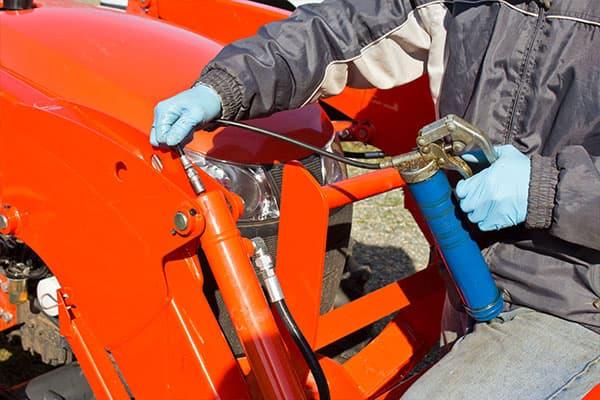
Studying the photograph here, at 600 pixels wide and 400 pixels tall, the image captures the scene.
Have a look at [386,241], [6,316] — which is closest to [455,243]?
[6,316]

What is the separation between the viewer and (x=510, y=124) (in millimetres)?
1724

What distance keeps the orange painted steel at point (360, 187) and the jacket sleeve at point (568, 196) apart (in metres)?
0.33

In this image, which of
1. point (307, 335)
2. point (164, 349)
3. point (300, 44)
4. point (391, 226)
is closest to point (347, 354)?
point (307, 335)

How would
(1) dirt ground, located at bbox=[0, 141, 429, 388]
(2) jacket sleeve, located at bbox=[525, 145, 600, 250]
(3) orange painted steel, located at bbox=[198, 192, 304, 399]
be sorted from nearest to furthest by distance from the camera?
(2) jacket sleeve, located at bbox=[525, 145, 600, 250] < (3) orange painted steel, located at bbox=[198, 192, 304, 399] < (1) dirt ground, located at bbox=[0, 141, 429, 388]

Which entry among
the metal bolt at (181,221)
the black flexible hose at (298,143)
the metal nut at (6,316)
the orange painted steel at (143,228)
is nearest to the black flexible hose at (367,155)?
the orange painted steel at (143,228)

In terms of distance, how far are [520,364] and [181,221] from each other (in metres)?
0.76

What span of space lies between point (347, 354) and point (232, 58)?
1.24 meters

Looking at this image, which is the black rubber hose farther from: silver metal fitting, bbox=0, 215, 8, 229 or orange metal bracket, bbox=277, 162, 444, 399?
silver metal fitting, bbox=0, 215, 8, 229

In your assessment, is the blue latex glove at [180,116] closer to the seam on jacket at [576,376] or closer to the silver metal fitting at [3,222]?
the silver metal fitting at [3,222]

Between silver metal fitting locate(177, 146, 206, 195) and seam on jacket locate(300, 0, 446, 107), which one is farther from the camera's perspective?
seam on jacket locate(300, 0, 446, 107)

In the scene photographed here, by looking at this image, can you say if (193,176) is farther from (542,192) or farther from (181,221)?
(542,192)

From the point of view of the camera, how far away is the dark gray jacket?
155 centimetres

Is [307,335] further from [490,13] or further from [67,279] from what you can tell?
[490,13]

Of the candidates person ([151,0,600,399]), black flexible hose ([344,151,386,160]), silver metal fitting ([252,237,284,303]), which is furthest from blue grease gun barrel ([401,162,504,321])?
black flexible hose ([344,151,386,160])
